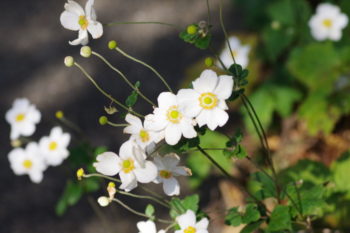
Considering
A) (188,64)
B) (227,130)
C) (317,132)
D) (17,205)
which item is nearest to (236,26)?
(188,64)

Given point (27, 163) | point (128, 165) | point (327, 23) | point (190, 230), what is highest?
point (327, 23)

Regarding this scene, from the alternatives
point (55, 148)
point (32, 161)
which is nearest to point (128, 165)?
point (55, 148)

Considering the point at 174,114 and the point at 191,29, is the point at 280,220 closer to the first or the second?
the point at 174,114

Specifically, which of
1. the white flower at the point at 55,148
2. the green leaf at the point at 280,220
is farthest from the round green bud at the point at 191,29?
the white flower at the point at 55,148

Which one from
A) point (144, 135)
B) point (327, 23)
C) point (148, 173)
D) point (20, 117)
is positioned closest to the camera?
point (148, 173)

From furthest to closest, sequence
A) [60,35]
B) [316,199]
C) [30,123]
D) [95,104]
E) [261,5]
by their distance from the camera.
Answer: [60,35] → [95,104] → [261,5] → [30,123] → [316,199]

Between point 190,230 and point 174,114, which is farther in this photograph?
point 190,230

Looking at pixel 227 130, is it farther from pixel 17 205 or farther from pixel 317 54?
pixel 17 205
